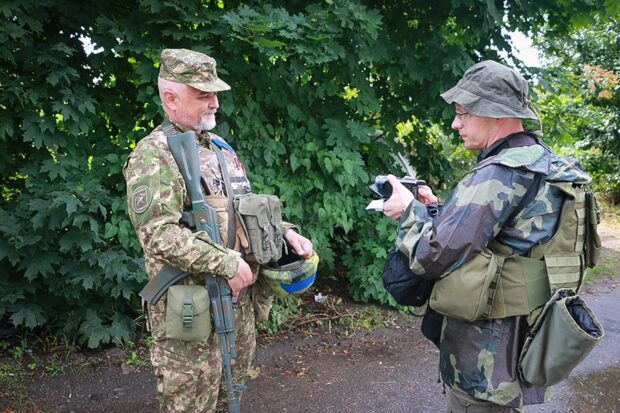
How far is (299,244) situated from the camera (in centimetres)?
259

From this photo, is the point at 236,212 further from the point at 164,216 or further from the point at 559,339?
the point at 559,339

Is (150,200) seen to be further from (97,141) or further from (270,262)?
(97,141)

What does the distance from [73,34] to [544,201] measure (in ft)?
11.3

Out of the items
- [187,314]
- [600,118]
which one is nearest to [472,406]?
[187,314]

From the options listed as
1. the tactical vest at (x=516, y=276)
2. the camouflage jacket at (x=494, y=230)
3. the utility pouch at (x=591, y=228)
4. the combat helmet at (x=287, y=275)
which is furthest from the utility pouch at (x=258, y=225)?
the utility pouch at (x=591, y=228)

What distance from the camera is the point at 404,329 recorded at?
4852 mm

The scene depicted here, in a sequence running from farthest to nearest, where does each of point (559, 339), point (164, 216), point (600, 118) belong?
point (600, 118) < point (164, 216) < point (559, 339)

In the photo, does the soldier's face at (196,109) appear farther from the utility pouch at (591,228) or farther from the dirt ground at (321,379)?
the dirt ground at (321,379)

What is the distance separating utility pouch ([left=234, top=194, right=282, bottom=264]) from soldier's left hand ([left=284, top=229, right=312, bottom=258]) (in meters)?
0.18

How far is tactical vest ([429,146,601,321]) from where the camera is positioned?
6.28ft

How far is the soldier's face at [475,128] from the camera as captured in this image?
204cm

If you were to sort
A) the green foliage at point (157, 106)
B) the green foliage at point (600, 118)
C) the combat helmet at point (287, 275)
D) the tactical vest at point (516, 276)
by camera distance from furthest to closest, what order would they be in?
the green foliage at point (600, 118) → the green foliage at point (157, 106) → the combat helmet at point (287, 275) → the tactical vest at point (516, 276)

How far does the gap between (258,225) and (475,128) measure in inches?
39.6

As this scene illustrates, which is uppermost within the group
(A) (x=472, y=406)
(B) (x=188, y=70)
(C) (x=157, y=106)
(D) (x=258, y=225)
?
(B) (x=188, y=70)
